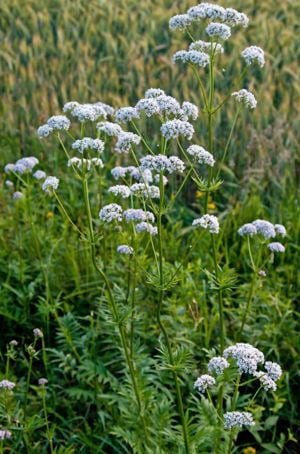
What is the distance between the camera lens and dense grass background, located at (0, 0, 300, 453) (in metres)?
4.25

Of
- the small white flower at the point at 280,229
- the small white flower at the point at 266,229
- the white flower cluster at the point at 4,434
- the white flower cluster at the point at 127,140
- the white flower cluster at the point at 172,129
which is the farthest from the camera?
the small white flower at the point at 280,229

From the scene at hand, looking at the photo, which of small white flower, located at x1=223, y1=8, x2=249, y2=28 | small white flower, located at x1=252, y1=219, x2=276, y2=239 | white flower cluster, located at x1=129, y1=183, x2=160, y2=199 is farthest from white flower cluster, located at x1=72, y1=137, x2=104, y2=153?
small white flower, located at x1=252, y1=219, x2=276, y2=239

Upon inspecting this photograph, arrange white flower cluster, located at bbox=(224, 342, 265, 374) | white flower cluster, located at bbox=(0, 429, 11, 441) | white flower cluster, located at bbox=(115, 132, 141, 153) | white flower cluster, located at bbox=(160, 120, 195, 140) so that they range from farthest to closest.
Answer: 1. white flower cluster, located at bbox=(0, 429, 11, 441)
2. white flower cluster, located at bbox=(115, 132, 141, 153)
3. white flower cluster, located at bbox=(160, 120, 195, 140)
4. white flower cluster, located at bbox=(224, 342, 265, 374)

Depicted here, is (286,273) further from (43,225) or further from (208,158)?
(208,158)

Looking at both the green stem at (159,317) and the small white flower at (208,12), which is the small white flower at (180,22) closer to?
the small white flower at (208,12)

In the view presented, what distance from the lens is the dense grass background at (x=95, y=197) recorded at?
167 inches

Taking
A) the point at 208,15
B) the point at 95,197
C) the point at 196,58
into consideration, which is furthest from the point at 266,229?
the point at 95,197

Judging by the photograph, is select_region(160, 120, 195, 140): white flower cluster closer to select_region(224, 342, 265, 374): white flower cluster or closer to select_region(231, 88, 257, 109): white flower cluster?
select_region(231, 88, 257, 109): white flower cluster

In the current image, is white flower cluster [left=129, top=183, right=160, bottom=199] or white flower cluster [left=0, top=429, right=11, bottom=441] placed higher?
white flower cluster [left=129, top=183, right=160, bottom=199]

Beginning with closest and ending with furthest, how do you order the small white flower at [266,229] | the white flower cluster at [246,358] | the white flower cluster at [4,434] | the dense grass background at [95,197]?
the white flower cluster at [246,358]
the white flower cluster at [4,434]
the small white flower at [266,229]
the dense grass background at [95,197]

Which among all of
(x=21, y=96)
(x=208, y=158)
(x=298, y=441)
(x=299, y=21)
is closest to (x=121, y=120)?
(x=208, y=158)

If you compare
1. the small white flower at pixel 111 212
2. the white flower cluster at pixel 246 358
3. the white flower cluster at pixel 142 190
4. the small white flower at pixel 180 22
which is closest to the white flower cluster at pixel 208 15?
the small white flower at pixel 180 22

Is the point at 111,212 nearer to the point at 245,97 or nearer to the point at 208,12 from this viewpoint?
the point at 245,97

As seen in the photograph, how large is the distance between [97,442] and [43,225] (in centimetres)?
161
